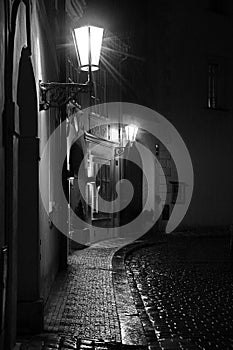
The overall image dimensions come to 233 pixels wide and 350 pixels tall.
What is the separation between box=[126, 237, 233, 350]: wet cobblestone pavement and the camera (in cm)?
677

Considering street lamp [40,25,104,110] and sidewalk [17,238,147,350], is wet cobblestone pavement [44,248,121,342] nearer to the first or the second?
sidewalk [17,238,147,350]

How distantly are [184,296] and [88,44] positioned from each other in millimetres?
4374

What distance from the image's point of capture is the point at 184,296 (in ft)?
30.8

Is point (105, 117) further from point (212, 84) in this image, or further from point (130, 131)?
point (212, 84)

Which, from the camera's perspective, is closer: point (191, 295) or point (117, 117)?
point (191, 295)

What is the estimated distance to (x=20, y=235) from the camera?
7219mm

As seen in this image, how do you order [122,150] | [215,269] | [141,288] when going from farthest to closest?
1. [122,150]
2. [215,269]
3. [141,288]

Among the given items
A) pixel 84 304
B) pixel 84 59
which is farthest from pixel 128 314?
pixel 84 59

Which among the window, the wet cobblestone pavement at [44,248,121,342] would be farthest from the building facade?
the wet cobblestone pavement at [44,248,121,342]

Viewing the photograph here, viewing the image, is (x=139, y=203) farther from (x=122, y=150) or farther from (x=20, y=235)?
(x=20, y=235)

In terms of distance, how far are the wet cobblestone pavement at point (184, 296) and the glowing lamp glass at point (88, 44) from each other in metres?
3.76

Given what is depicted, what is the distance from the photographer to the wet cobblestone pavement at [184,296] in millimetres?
6767

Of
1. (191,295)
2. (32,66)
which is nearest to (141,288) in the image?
(191,295)

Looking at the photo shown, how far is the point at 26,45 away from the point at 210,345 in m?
4.09
